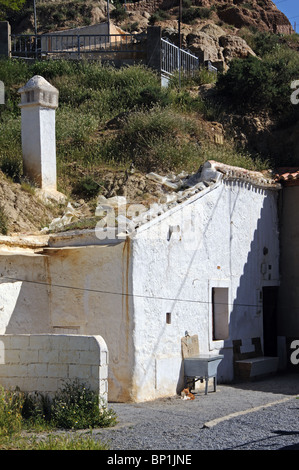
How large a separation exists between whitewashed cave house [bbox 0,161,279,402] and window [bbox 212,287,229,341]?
22 millimetres

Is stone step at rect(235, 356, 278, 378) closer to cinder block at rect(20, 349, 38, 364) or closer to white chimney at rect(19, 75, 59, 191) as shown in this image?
cinder block at rect(20, 349, 38, 364)

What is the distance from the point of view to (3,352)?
10.3 m

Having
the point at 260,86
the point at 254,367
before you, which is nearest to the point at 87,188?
the point at 254,367

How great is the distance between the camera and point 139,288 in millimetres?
11672

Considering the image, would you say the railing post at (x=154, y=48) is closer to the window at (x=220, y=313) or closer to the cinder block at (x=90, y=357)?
the window at (x=220, y=313)

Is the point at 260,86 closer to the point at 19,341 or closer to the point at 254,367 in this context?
the point at 254,367

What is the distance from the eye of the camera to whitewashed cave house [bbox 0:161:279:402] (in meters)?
11.6

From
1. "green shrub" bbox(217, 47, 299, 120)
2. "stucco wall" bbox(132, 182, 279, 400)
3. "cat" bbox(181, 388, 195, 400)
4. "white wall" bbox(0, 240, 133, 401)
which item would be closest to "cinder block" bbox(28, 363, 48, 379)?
"white wall" bbox(0, 240, 133, 401)

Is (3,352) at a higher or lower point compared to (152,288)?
lower
